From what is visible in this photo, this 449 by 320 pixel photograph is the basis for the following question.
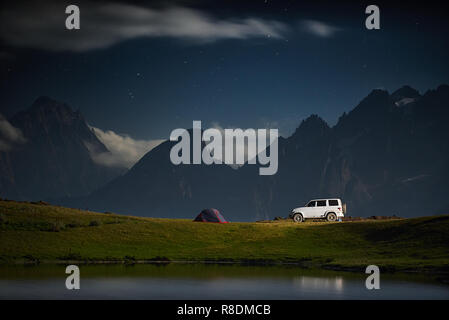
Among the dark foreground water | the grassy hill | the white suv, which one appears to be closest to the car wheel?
the white suv

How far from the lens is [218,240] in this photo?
217 feet

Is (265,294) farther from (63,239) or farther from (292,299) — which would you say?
(63,239)

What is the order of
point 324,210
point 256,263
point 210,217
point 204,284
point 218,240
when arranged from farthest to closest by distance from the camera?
point 210,217
point 324,210
point 218,240
point 256,263
point 204,284

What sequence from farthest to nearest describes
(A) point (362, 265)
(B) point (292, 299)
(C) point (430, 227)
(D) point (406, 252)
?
(C) point (430, 227), (D) point (406, 252), (A) point (362, 265), (B) point (292, 299)

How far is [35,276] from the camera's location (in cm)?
4134

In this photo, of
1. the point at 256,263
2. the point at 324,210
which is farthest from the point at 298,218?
the point at 256,263

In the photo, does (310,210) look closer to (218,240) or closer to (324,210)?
(324,210)

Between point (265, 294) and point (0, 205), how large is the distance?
50108 millimetres

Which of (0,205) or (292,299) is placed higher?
(0,205)

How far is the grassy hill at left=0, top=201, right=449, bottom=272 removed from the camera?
2215 inches

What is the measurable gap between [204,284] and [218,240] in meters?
28.7
